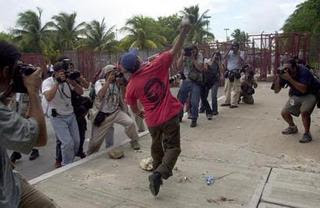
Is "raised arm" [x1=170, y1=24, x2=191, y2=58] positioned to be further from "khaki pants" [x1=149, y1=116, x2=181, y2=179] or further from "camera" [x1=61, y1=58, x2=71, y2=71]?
"camera" [x1=61, y1=58, x2=71, y2=71]

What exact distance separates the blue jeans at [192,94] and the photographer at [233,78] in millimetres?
2305

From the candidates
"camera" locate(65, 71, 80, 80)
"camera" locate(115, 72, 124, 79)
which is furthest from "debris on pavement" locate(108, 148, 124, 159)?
"camera" locate(65, 71, 80, 80)

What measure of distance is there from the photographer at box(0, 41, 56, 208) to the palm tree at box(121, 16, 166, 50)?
138 feet

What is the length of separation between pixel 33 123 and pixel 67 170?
359 centimetres

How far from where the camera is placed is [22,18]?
46.1 meters

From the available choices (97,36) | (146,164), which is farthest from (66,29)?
(146,164)

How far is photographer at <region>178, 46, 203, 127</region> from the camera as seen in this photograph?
8.70m

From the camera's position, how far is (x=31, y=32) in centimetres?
4553

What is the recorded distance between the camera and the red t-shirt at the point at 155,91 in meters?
4.95

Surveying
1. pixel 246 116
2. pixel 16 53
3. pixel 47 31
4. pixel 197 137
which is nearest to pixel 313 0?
pixel 246 116

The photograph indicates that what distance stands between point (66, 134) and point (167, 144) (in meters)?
1.72

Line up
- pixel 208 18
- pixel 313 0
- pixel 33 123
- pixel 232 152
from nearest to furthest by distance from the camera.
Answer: pixel 33 123 → pixel 232 152 → pixel 313 0 → pixel 208 18

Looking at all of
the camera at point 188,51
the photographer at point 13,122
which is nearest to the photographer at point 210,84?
the camera at point 188,51

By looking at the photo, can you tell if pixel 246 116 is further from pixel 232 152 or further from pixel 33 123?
pixel 33 123
